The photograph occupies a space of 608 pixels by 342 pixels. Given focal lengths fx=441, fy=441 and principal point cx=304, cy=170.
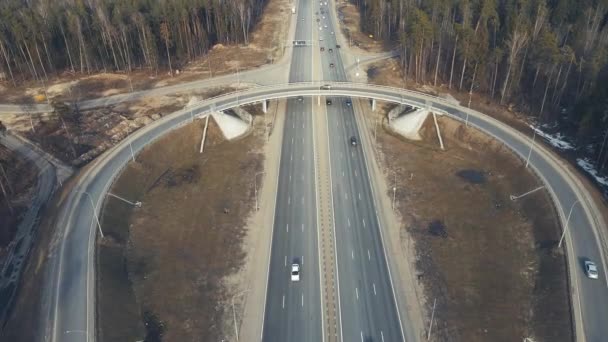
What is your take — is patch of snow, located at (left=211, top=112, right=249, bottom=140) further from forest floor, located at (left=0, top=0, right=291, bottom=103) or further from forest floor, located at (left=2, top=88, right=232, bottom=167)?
forest floor, located at (left=0, top=0, right=291, bottom=103)

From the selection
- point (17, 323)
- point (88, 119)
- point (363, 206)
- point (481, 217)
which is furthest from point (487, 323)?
point (88, 119)

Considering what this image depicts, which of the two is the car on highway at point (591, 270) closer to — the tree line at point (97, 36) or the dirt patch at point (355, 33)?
the dirt patch at point (355, 33)

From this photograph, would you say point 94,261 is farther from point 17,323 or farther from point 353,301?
point 353,301

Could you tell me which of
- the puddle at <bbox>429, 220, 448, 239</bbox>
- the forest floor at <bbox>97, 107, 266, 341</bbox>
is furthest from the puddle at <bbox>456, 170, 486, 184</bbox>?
the forest floor at <bbox>97, 107, 266, 341</bbox>

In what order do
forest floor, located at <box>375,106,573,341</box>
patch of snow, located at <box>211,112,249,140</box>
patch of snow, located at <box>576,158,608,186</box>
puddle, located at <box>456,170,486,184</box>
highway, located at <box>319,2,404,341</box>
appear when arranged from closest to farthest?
forest floor, located at <box>375,106,573,341</box> → highway, located at <box>319,2,404,341</box> → patch of snow, located at <box>576,158,608,186</box> → puddle, located at <box>456,170,486,184</box> → patch of snow, located at <box>211,112,249,140</box>

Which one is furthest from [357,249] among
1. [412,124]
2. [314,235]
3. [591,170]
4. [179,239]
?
[591,170]
